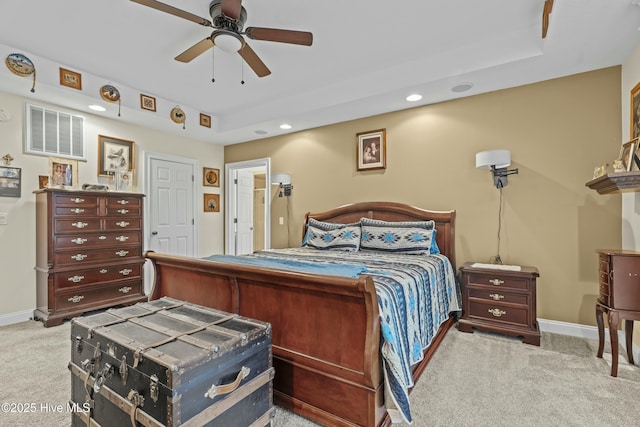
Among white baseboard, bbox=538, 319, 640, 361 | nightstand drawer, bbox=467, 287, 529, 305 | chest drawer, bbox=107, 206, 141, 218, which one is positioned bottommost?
white baseboard, bbox=538, 319, 640, 361

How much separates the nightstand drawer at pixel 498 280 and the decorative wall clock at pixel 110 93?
14.5 feet

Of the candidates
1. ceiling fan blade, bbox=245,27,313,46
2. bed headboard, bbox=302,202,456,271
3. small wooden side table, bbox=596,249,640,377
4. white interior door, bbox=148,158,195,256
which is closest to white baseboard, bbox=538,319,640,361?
small wooden side table, bbox=596,249,640,377

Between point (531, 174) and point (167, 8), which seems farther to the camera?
point (531, 174)

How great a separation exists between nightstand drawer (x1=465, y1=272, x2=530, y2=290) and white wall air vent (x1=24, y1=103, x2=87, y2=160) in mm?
4819

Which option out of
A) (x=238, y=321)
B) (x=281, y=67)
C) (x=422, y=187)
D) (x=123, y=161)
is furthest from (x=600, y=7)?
(x=123, y=161)

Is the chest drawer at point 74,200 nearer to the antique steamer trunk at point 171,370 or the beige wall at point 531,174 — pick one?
the antique steamer trunk at point 171,370

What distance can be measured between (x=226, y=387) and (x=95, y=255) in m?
3.27

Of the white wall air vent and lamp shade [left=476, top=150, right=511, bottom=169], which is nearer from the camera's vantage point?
lamp shade [left=476, top=150, right=511, bottom=169]

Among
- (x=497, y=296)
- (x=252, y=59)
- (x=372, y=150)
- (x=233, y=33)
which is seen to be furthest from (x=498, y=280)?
(x=233, y=33)

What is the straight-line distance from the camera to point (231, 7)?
2020 mm

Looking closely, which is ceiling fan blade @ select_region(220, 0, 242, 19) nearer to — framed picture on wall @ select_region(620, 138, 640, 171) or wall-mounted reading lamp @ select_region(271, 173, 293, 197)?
wall-mounted reading lamp @ select_region(271, 173, 293, 197)

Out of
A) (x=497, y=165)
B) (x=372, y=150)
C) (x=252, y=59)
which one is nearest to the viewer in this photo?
(x=252, y=59)

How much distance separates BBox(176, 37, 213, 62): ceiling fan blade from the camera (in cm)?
243

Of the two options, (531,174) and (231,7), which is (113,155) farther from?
(531,174)
